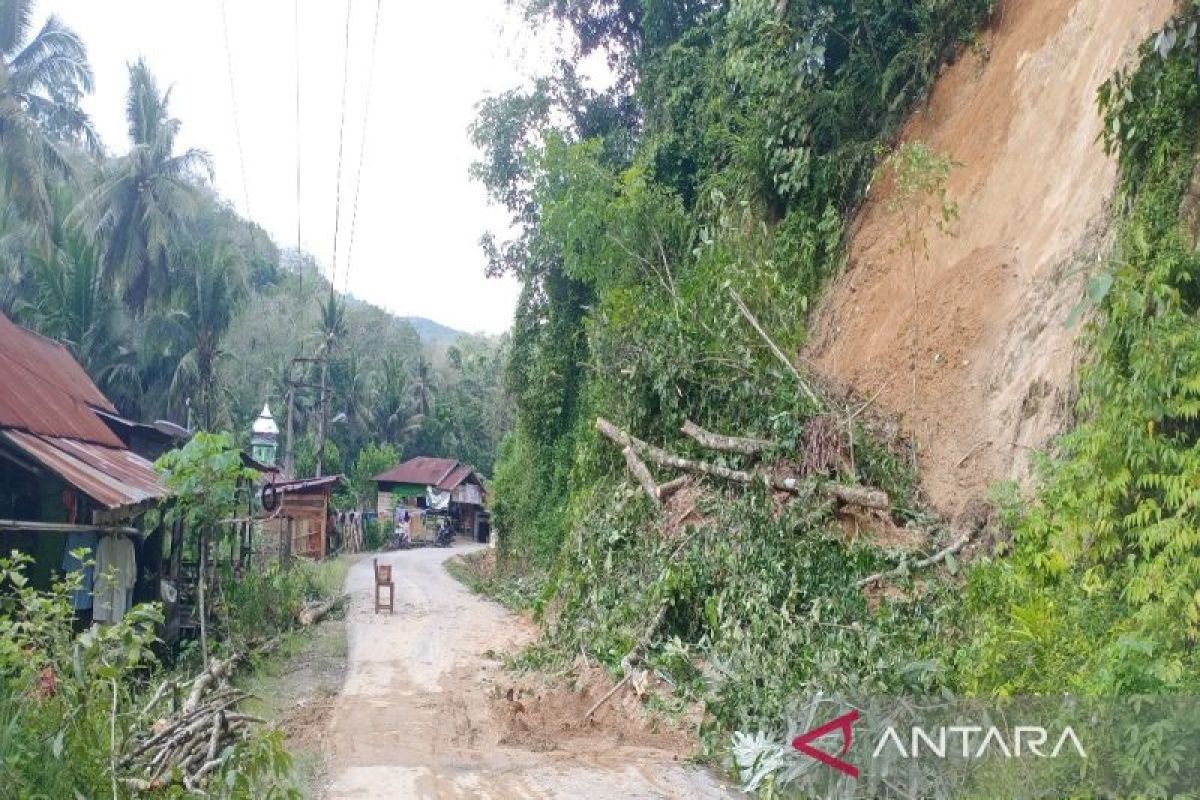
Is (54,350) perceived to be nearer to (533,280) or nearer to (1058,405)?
(533,280)

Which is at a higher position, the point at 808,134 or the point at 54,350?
the point at 808,134

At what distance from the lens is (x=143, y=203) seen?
2955 centimetres

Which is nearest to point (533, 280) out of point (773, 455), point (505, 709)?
point (773, 455)

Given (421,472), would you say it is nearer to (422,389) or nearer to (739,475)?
(422,389)

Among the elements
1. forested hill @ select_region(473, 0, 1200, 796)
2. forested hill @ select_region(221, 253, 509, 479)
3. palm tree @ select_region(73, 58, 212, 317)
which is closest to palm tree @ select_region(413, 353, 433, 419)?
forested hill @ select_region(221, 253, 509, 479)

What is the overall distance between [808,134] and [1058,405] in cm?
672

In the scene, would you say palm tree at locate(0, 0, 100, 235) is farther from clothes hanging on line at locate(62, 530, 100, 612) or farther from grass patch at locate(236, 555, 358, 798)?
clothes hanging on line at locate(62, 530, 100, 612)

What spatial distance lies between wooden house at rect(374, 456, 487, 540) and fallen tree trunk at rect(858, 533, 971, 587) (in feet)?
113

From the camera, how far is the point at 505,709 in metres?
9.04

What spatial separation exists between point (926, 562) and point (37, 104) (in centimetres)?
2952

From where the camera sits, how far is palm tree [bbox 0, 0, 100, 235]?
20.5 metres

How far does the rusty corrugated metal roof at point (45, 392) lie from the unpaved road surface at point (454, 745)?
502cm

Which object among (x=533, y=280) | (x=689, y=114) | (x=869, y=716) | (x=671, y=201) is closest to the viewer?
(x=869, y=716)

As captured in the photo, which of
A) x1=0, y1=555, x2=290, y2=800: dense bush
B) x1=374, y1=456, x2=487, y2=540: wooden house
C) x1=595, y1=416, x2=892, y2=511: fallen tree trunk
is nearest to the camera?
x1=0, y1=555, x2=290, y2=800: dense bush
